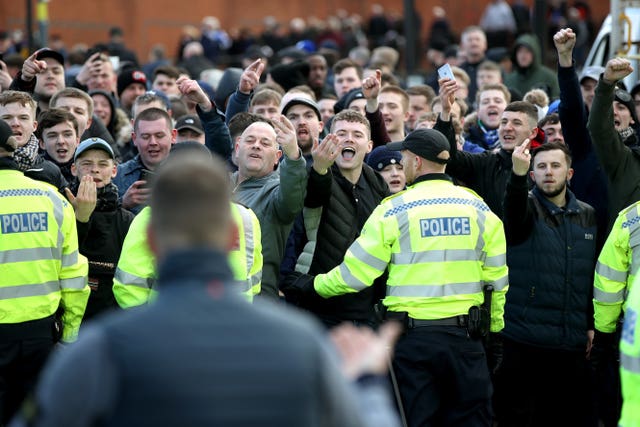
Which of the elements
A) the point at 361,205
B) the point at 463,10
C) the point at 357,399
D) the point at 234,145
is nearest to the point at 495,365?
the point at 361,205

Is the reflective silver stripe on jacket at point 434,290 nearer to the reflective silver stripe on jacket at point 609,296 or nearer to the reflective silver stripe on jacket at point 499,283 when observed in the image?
the reflective silver stripe on jacket at point 499,283

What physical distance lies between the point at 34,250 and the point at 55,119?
2.23 meters

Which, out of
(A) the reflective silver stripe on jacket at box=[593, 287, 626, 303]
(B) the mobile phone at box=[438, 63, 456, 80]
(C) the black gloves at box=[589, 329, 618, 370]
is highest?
(B) the mobile phone at box=[438, 63, 456, 80]

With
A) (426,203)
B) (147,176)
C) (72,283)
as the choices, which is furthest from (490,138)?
(72,283)

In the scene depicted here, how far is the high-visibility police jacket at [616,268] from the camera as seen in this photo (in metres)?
7.74

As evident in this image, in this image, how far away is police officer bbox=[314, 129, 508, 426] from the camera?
23.7 ft

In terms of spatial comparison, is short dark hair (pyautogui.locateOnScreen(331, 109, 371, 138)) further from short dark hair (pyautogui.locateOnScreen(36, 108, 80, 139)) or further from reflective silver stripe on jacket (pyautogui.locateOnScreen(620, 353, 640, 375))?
reflective silver stripe on jacket (pyautogui.locateOnScreen(620, 353, 640, 375))

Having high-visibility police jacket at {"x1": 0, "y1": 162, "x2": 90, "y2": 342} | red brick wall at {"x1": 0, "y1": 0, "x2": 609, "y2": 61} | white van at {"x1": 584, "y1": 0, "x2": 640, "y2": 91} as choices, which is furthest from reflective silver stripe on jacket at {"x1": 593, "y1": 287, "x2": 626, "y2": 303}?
red brick wall at {"x1": 0, "y1": 0, "x2": 609, "y2": 61}

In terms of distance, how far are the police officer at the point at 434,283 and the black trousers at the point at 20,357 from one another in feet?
5.73

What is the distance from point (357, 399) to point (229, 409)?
46 cm

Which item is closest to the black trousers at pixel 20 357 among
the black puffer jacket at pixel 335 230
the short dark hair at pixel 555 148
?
the black puffer jacket at pixel 335 230

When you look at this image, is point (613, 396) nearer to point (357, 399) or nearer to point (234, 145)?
point (234, 145)

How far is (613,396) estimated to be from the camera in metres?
8.57

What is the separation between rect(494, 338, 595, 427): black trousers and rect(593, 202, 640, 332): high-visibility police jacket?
623mm
